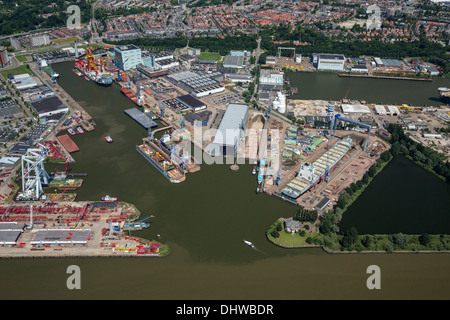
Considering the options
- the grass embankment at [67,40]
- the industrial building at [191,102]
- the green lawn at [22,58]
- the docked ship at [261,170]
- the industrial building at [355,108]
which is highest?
the grass embankment at [67,40]

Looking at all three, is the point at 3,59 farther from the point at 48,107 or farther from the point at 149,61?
the point at 149,61

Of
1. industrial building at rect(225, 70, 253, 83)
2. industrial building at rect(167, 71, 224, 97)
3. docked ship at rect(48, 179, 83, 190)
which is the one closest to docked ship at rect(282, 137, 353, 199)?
docked ship at rect(48, 179, 83, 190)

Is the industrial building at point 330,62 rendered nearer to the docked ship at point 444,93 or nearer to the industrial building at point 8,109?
the docked ship at point 444,93

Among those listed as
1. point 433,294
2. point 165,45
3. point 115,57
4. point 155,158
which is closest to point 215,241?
point 155,158

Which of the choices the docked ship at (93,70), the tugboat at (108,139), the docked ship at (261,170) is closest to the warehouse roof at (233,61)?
the docked ship at (93,70)

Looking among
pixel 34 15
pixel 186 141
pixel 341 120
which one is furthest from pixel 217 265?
pixel 34 15

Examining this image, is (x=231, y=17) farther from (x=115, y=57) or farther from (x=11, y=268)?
(x=11, y=268)
